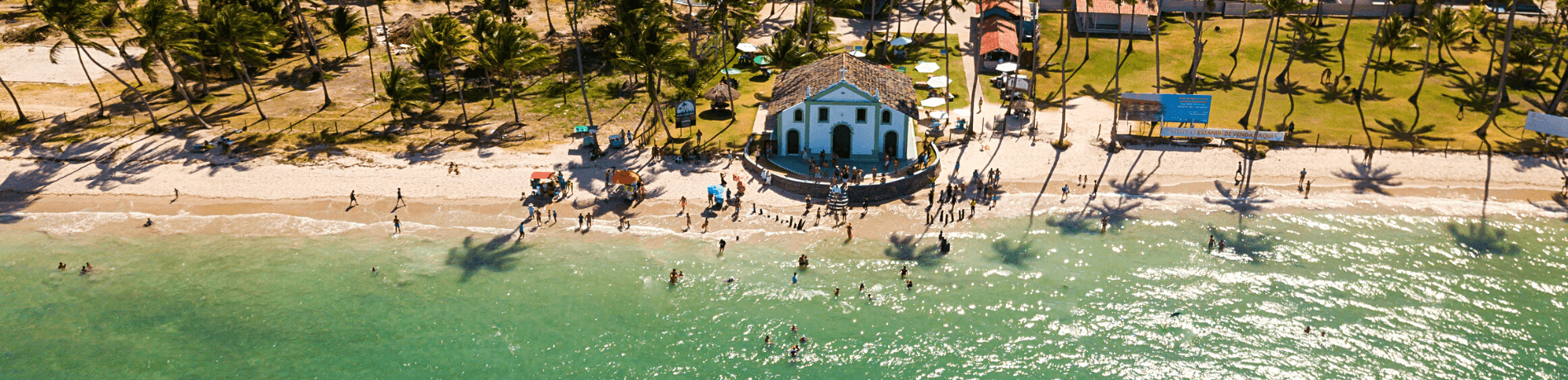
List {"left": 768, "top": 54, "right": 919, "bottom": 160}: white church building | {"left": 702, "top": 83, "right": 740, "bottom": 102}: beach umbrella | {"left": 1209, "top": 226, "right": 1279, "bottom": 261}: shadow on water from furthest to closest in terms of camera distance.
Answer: {"left": 702, "top": 83, "right": 740, "bottom": 102}: beach umbrella
{"left": 768, "top": 54, "right": 919, "bottom": 160}: white church building
{"left": 1209, "top": 226, "right": 1279, "bottom": 261}: shadow on water

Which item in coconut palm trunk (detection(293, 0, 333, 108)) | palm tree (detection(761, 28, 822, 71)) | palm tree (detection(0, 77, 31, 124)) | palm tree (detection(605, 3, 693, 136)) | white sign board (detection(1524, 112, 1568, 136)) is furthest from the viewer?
palm tree (detection(761, 28, 822, 71))

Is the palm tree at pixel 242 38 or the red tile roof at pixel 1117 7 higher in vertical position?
the red tile roof at pixel 1117 7

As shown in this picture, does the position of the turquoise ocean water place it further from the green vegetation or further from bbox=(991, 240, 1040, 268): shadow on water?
the green vegetation

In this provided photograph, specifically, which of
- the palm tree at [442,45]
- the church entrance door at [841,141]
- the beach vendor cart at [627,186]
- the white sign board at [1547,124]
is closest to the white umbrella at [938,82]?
the church entrance door at [841,141]

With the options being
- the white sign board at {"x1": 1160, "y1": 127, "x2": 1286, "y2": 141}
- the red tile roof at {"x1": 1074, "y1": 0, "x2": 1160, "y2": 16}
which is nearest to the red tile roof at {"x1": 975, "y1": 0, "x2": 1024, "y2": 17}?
the red tile roof at {"x1": 1074, "y1": 0, "x2": 1160, "y2": 16}

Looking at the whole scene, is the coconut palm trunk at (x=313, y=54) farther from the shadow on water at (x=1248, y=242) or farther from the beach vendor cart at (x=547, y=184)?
the shadow on water at (x=1248, y=242)

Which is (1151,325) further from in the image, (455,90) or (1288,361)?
(455,90)

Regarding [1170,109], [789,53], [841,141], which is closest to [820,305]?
[841,141]
